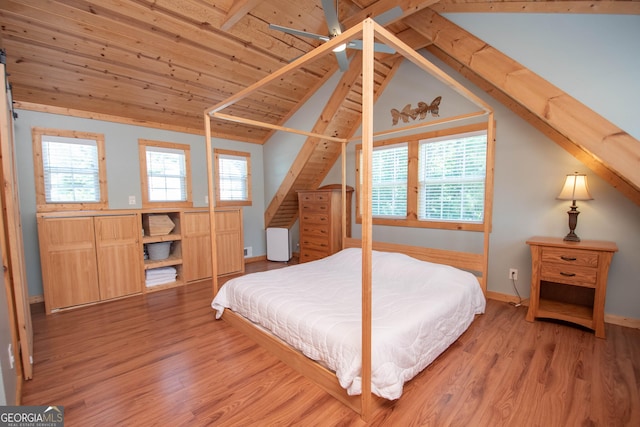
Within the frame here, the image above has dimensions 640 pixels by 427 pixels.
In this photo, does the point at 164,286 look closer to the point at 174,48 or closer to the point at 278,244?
the point at 278,244

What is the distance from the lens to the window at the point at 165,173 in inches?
154

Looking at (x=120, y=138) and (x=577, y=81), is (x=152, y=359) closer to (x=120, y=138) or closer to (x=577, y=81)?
(x=120, y=138)

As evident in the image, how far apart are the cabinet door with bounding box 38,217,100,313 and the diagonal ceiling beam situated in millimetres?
4180

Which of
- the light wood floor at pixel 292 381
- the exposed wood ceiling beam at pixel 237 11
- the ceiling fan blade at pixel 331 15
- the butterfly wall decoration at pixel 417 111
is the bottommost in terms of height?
the light wood floor at pixel 292 381

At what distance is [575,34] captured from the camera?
2.04 metres

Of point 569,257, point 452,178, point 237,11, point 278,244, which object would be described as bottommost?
point 278,244

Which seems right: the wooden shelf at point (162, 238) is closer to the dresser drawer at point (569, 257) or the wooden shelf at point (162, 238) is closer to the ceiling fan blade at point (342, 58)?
the ceiling fan blade at point (342, 58)

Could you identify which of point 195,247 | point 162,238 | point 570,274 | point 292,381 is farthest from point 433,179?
point 162,238

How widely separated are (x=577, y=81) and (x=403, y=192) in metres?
2.06

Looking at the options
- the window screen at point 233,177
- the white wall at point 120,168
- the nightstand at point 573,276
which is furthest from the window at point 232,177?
the nightstand at point 573,276

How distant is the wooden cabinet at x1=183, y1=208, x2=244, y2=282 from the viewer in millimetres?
3812

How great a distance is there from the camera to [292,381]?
5.79 ft

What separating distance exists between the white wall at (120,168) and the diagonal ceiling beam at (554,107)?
347 cm

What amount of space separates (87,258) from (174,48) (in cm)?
251
